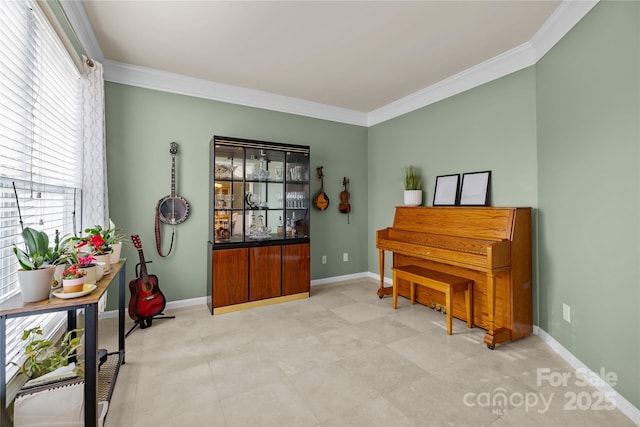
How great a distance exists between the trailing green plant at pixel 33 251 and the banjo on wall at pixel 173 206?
6.36ft

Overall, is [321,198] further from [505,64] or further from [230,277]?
[505,64]

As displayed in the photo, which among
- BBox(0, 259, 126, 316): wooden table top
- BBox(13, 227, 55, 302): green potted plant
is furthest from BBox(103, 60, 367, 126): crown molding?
BBox(0, 259, 126, 316): wooden table top

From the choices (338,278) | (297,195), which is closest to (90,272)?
(297,195)

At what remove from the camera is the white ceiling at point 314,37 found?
2.25m

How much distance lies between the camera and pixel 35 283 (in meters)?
1.32

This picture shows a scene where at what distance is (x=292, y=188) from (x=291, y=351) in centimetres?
204

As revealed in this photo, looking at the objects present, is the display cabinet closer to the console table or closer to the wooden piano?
the wooden piano

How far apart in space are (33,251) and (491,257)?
2.92m

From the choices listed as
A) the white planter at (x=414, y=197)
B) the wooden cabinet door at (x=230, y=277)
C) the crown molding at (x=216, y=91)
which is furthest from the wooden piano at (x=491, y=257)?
the crown molding at (x=216, y=91)

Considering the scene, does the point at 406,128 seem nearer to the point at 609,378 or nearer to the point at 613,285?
the point at 613,285

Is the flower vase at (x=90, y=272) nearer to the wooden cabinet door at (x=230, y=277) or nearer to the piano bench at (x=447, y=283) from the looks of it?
the wooden cabinet door at (x=230, y=277)

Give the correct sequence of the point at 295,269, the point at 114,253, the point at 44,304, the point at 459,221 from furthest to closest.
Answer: the point at 295,269
the point at 459,221
the point at 114,253
the point at 44,304

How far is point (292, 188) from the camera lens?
387cm

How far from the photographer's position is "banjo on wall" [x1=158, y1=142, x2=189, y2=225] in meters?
3.35
